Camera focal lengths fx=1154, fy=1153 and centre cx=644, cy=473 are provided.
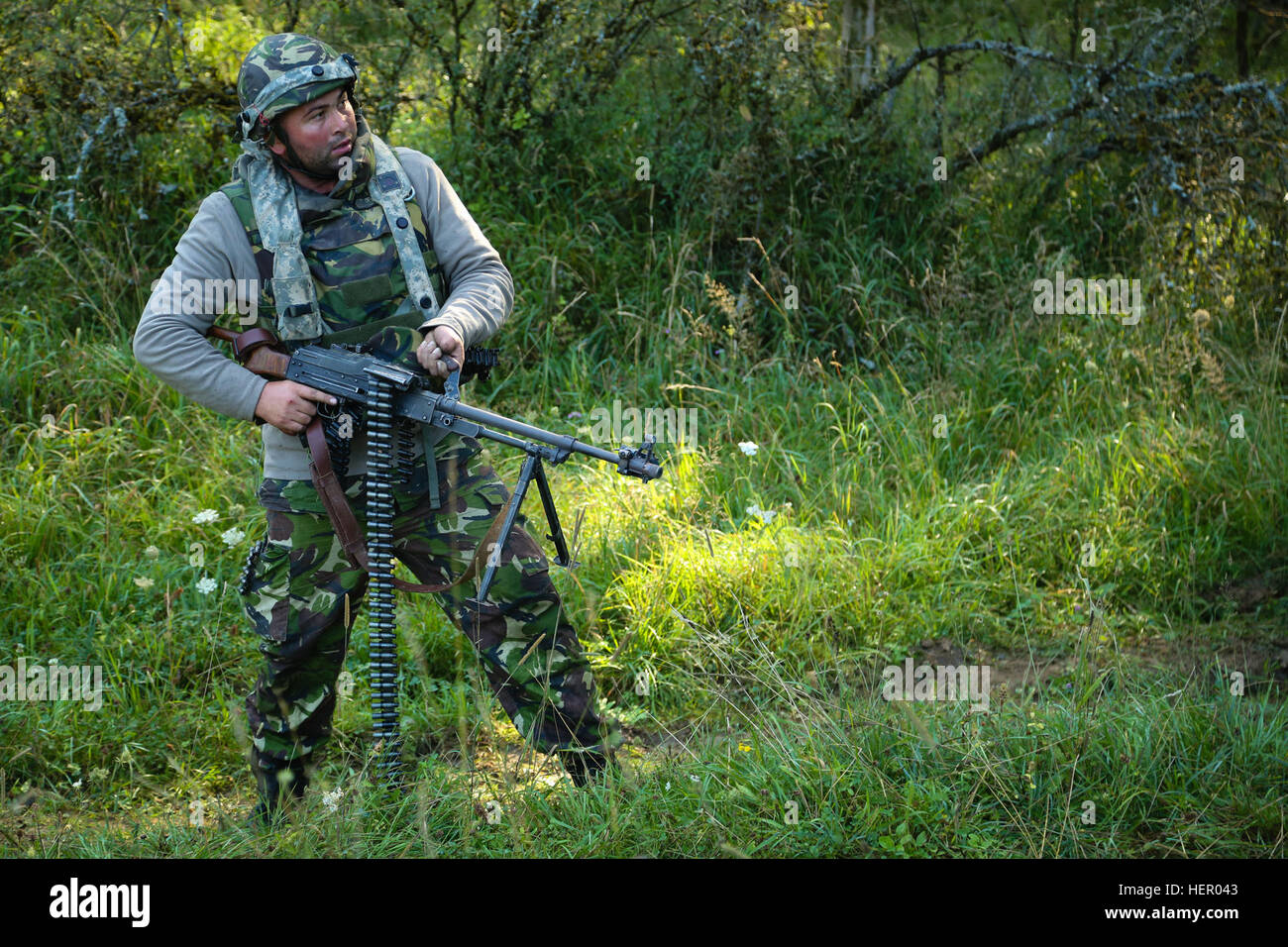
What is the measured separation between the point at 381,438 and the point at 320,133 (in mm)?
852

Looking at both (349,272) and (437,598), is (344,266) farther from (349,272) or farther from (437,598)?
(437,598)

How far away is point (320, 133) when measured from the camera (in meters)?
3.15

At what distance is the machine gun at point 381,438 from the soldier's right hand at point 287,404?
45 mm

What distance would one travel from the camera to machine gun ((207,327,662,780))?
10.3 ft

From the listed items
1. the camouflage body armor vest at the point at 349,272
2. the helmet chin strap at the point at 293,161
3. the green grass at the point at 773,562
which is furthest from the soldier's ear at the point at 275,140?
the green grass at the point at 773,562

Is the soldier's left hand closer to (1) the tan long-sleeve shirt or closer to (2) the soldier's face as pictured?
(1) the tan long-sleeve shirt

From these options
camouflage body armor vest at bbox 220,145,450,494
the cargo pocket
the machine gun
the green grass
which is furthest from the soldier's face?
the green grass

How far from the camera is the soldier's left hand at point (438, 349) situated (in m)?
3.10

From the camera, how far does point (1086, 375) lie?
5.39m

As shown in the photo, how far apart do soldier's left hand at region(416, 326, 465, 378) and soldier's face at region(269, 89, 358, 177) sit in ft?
1.83

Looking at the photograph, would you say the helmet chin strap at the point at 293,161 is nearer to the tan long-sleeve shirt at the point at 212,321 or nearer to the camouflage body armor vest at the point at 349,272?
the camouflage body armor vest at the point at 349,272

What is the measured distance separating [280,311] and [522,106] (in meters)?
3.53

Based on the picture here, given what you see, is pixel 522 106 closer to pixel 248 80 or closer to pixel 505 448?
pixel 505 448
